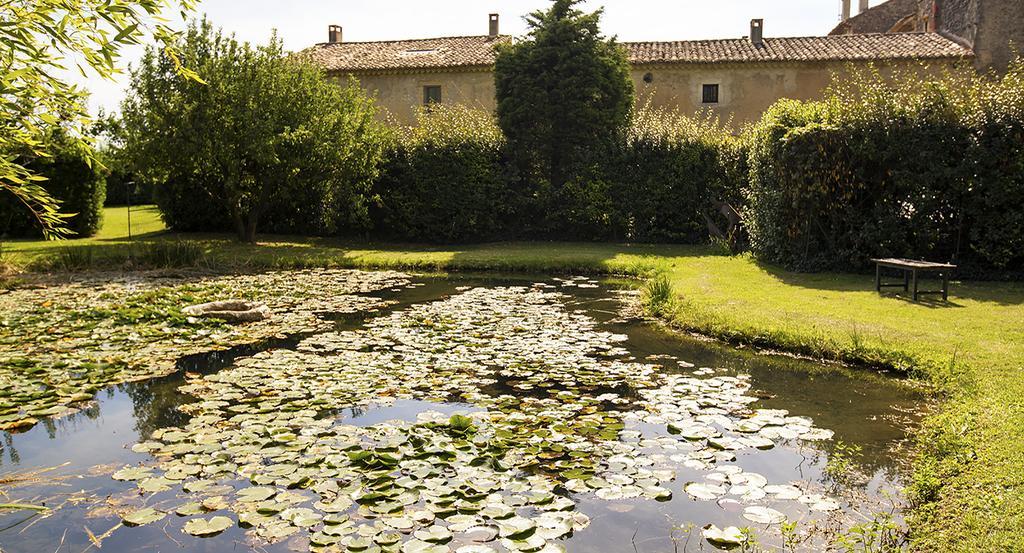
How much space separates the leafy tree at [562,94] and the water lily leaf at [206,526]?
59.9 ft

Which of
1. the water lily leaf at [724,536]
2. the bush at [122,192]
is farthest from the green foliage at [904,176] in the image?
the bush at [122,192]

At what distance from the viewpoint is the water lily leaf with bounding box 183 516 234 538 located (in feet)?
14.0

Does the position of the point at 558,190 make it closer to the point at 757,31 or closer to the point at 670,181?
the point at 670,181

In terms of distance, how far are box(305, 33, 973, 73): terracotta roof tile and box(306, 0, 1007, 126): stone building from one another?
40 mm

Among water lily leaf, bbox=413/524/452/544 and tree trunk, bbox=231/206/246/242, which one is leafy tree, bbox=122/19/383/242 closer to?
tree trunk, bbox=231/206/246/242

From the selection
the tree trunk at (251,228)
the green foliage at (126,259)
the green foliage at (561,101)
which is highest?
the green foliage at (561,101)

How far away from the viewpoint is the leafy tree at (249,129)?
18406 millimetres

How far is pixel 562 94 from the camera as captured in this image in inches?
865

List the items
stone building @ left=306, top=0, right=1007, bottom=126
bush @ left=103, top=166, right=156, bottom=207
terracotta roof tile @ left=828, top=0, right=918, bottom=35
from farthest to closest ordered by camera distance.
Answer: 1. terracotta roof tile @ left=828, top=0, right=918, bottom=35
2. bush @ left=103, top=166, right=156, bottom=207
3. stone building @ left=306, top=0, right=1007, bottom=126

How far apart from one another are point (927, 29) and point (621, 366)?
110ft

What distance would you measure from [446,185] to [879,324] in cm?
1442

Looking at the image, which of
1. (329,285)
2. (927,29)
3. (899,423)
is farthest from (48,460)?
(927,29)

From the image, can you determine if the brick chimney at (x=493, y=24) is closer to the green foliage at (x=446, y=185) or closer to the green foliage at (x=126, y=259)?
the green foliage at (x=446, y=185)

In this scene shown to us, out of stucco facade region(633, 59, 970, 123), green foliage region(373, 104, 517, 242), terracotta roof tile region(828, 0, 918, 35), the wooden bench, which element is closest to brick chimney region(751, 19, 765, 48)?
stucco facade region(633, 59, 970, 123)
